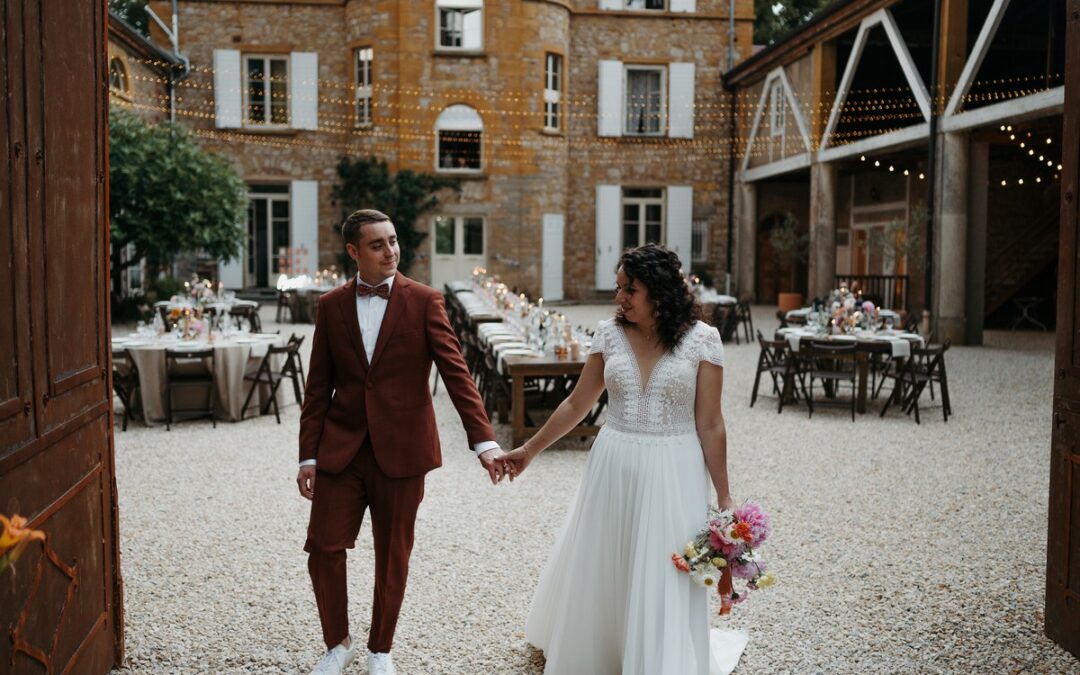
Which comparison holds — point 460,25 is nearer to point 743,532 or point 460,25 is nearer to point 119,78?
point 119,78

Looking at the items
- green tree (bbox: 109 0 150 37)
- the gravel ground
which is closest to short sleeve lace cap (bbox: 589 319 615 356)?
the gravel ground

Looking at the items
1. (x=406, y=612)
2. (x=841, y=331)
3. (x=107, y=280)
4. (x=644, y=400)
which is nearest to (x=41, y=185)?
(x=107, y=280)

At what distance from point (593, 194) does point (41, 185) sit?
2023 centimetres

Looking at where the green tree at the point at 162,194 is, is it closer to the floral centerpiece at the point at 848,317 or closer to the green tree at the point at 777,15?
the floral centerpiece at the point at 848,317

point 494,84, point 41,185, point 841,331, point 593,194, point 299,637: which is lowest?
point 299,637

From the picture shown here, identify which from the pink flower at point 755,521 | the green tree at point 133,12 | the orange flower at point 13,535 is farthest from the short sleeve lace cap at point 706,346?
the green tree at point 133,12

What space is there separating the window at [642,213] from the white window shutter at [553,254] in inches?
64.5

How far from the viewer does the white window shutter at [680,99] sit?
73.7ft

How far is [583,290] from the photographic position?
22.7 m

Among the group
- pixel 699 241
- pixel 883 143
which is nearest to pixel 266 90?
pixel 699 241

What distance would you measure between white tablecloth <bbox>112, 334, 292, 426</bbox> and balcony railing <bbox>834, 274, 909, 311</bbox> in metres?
11.1

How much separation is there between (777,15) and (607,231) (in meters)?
10.7

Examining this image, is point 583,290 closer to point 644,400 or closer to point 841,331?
point 841,331

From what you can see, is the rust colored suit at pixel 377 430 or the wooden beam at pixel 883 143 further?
the wooden beam at pixel 883 143
